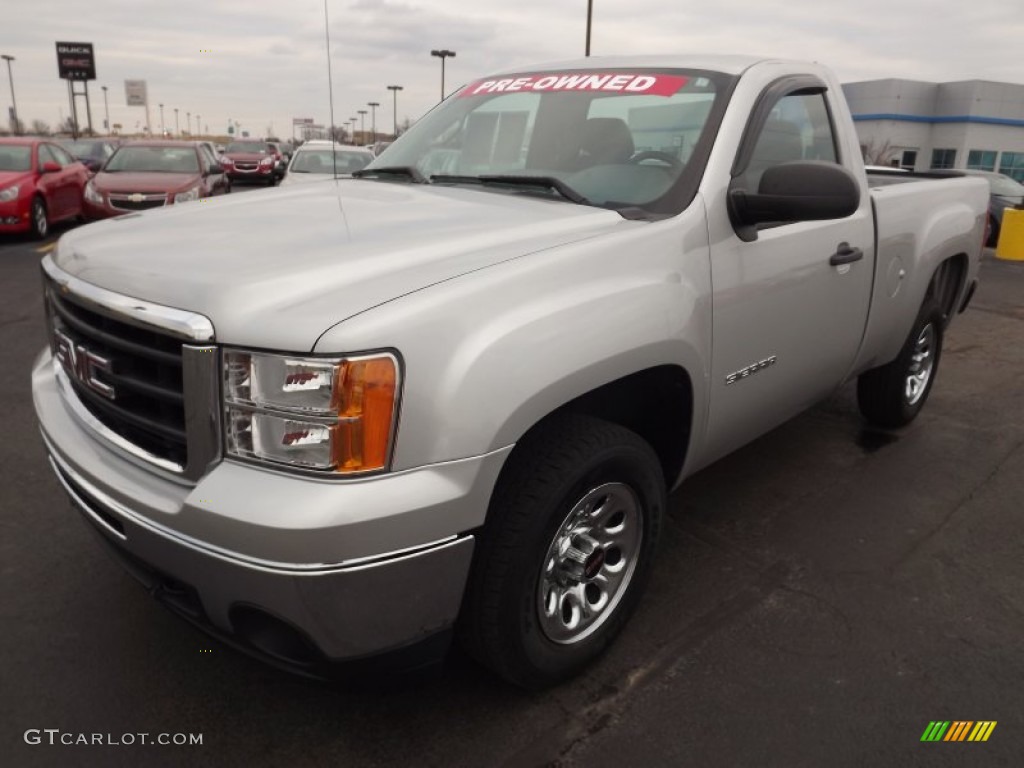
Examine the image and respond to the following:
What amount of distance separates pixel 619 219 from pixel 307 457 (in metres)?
1.27

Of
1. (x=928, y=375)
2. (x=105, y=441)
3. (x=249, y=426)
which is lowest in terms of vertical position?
(x=928, y=375)

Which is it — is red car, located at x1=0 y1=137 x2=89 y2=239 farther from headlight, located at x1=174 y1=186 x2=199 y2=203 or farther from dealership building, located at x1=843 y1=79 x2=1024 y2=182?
dealership building, located at x1=843 y1=79 x2=1024 y2=182

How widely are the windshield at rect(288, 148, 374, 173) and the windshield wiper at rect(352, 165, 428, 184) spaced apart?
959 centimetres

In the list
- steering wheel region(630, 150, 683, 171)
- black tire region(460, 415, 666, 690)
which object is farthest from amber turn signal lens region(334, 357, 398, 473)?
steering wheel region(630, 150, 683, 171)

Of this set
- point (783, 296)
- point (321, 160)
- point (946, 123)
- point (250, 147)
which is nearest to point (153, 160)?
point (321, 160)

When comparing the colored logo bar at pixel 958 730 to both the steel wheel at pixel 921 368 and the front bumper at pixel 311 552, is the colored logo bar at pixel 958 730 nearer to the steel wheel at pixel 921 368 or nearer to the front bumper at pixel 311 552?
the front bumper at pixel 311 552

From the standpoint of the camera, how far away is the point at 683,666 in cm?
255

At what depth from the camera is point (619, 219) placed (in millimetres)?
2514

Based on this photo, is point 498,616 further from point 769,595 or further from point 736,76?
point 736,76

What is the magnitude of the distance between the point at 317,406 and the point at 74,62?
53.2m

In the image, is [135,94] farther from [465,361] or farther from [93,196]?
[465,361]

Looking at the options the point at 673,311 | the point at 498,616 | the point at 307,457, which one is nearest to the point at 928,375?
the point at 673,311
